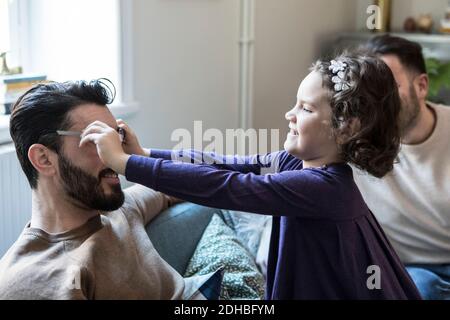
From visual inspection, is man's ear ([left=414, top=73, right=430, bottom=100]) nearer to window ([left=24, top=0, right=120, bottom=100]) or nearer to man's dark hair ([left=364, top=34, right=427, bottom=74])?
man's dark hair ([left=364, top=34, right=427, bottom=74])

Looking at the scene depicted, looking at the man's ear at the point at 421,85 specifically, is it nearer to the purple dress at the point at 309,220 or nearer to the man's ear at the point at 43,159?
the purple dress at the point at 309,220

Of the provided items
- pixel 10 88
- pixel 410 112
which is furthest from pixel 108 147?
pixel 410 112

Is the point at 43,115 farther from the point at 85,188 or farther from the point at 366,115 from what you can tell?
the point at 366,115

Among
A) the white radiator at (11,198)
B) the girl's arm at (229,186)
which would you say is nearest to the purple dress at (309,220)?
the girl's arm at (229,186)

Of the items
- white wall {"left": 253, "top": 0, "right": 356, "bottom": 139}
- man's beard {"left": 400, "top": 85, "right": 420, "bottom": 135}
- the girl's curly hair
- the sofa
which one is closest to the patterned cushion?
the sofa

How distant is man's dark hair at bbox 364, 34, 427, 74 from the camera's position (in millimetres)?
2209

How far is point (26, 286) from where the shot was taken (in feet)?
4.25

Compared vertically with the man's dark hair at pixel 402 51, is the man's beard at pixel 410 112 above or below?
below

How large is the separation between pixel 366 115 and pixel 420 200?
86cm

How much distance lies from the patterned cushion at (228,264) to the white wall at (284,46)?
123 cm

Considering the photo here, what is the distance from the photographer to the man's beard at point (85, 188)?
1.44 meters

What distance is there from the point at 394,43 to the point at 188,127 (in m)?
0.89

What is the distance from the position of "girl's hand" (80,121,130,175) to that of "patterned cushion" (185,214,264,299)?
0.64 meters

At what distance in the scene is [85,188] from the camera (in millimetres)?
1447
